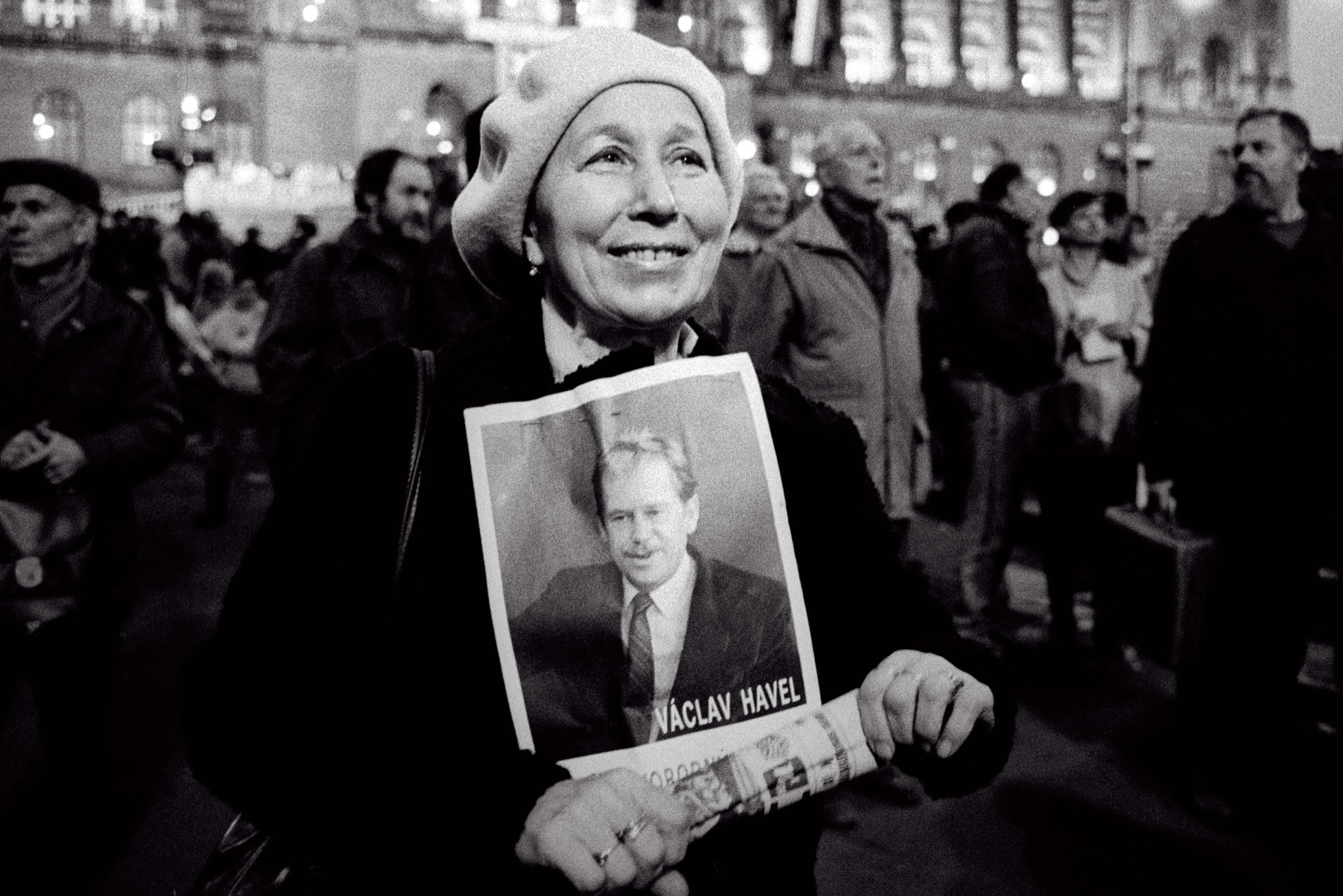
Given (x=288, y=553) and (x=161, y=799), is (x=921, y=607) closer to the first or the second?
(x=288, y=553)

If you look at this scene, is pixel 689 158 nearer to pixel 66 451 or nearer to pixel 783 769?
pixel 783 769

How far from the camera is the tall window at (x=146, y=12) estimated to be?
41.3 metres

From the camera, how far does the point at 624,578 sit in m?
1.19

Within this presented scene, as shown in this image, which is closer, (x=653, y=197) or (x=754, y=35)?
(x=653, y=197)

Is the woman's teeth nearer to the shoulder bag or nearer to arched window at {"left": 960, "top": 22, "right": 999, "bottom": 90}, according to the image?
the shoulder bag

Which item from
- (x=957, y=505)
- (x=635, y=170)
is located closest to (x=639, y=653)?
(x=635, y=170)

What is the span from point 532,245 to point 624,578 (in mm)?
455

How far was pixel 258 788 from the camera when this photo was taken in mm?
1161

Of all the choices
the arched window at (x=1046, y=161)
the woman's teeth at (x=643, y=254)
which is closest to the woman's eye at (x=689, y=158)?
the woman's teeth at (x=643, y=254)

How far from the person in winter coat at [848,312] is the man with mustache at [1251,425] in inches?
35.9

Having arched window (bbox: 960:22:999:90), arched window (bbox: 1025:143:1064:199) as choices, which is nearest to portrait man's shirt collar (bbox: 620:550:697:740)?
arched window (bbox: 1025:143:1064:199)

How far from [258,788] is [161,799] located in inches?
127

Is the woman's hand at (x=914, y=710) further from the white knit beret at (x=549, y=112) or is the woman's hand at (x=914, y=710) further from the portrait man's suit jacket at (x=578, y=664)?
the white knit beret at (x=549, y=112)

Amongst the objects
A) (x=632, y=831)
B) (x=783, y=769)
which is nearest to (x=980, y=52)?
(x=783, y=769)
